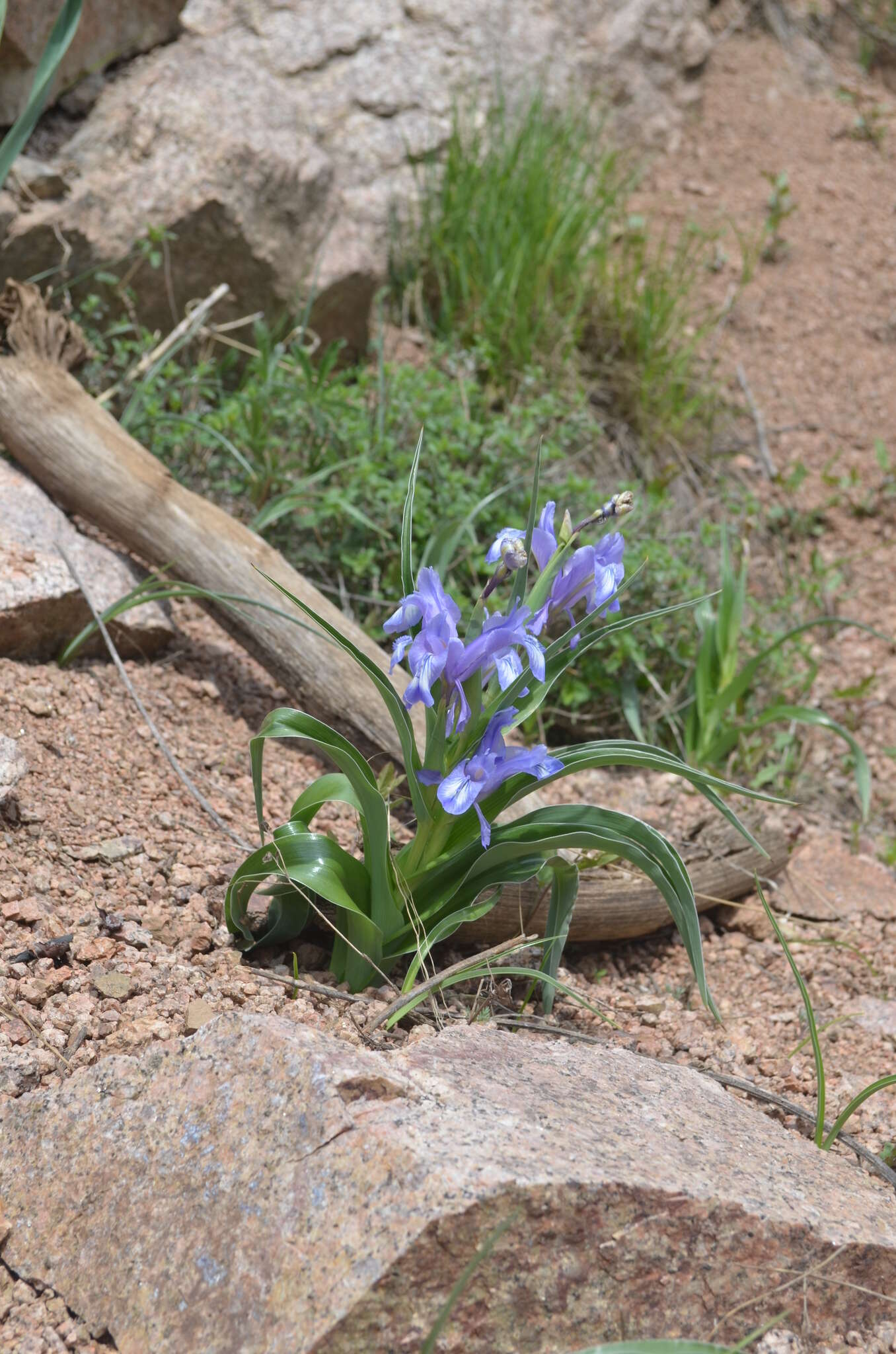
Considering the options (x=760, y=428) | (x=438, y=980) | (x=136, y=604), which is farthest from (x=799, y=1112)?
(x=760, y=428)

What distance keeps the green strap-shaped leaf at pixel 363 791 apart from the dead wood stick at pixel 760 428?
2.80 m

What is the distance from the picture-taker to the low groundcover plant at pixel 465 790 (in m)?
1.56

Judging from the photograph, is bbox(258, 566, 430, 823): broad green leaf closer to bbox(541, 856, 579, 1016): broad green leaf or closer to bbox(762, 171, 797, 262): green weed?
bbox(541, 856, 579, 1016): broad green leaf

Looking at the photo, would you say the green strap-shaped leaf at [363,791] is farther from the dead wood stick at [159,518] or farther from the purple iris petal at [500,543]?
the dead wood stick at [159,518]

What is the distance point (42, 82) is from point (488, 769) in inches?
79.4

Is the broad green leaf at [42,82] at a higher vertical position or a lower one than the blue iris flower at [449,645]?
higher

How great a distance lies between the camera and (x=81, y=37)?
339cm

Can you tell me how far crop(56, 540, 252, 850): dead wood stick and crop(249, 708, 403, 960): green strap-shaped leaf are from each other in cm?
38

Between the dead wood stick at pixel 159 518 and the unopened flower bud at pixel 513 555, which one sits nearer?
the unopened flower bud at pixel 513 555

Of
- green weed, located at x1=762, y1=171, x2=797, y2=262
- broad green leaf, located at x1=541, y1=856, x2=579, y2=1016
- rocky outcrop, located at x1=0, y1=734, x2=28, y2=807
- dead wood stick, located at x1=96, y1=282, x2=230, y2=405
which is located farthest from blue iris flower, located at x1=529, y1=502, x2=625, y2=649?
green weed, located at x1=762, y1=171, x2=797, y2=262

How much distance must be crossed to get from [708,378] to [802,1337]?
3.31 m

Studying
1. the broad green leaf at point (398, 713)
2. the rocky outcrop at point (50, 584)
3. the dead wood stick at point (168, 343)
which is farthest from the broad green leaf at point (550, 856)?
the dead wood stick at point (168, 343)

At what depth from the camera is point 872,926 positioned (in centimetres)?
257

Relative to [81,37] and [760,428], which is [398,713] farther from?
[760,428]
